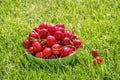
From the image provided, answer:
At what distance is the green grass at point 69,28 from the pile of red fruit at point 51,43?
13 centimetres

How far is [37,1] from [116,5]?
113cm

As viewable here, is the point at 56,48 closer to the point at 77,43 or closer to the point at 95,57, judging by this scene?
the point at 77,43

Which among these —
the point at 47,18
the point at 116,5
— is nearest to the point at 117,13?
the point at 116,5

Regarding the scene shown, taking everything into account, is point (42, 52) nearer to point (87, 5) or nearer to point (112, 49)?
point (112, 49)

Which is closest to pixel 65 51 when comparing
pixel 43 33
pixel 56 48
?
pixel 56 48

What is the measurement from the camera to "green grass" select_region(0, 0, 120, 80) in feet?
11.0

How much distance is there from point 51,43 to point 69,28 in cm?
85

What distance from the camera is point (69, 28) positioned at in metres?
4.21

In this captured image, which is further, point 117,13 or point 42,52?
point 117,13

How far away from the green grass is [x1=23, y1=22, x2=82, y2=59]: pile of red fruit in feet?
0.41

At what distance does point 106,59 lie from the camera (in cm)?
355

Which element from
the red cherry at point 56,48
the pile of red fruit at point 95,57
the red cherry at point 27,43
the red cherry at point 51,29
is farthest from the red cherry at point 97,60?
the red cherry at point 27,43

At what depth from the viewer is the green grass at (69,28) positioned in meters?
3.34

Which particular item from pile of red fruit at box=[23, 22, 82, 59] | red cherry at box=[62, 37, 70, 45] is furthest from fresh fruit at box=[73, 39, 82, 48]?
red cherry at box=[62, 37, 70, 45]
